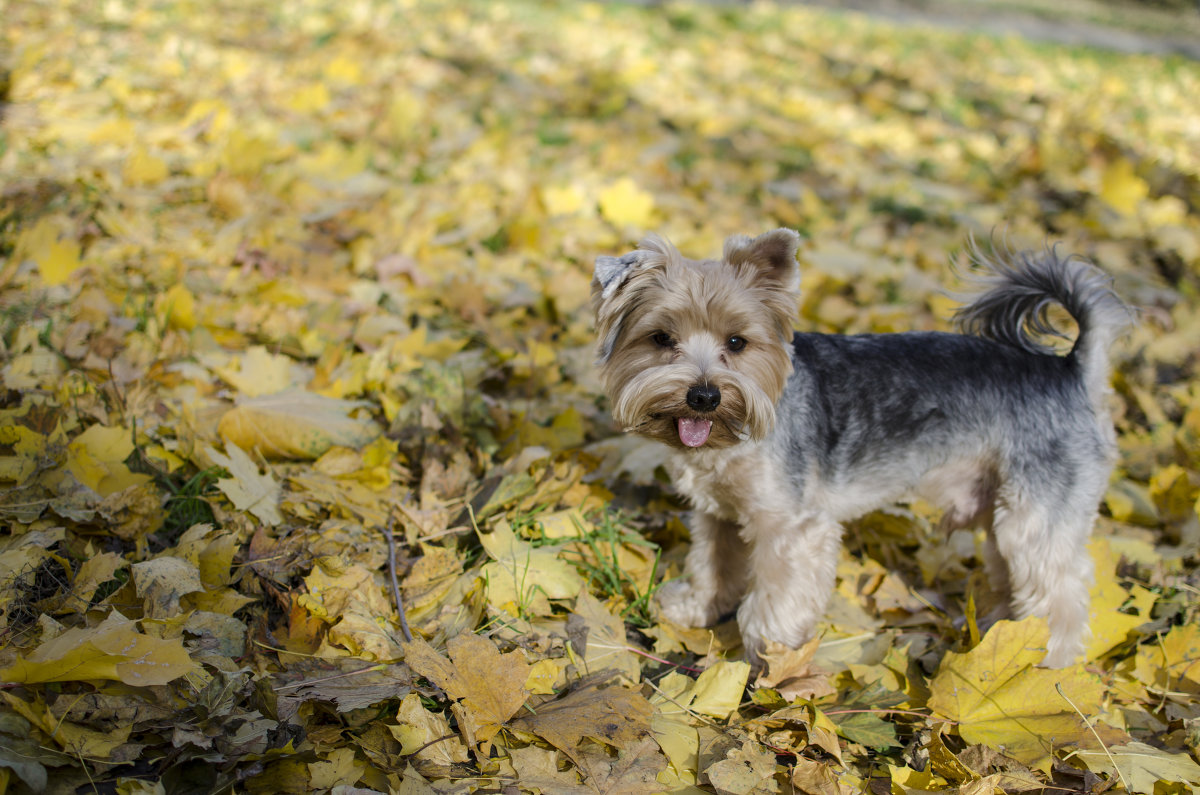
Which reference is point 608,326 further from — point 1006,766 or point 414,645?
point 1006,766

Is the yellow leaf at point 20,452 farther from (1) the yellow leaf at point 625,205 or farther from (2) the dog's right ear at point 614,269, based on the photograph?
(1) the yellow leaf at point 625,205

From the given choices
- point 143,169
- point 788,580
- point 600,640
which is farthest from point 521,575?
point 143,169

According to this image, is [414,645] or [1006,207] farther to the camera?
[1006,207]

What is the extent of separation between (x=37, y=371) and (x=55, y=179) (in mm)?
2497

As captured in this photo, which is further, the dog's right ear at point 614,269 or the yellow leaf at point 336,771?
the dog's right ear at point 614,269

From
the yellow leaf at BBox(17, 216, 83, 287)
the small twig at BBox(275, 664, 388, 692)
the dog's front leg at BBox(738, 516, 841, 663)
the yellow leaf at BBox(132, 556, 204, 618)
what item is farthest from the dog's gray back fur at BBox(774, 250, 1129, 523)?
the yellow leaf at BBox(17, 216, 83, 287)

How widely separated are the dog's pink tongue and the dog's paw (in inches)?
37.1

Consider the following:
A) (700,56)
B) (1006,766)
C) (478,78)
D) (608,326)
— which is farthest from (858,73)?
(1006,766)

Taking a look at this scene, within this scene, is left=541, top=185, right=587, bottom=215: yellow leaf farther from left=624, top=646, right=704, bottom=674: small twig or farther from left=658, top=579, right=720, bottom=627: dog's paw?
left=624, top=646, right=704, bottom=674: small twig

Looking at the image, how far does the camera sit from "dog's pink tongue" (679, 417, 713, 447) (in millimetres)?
3389

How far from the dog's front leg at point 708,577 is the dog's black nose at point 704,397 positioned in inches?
34.2

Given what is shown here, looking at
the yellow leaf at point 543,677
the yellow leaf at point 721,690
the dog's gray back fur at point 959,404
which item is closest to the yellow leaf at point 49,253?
the yellow leaf at point 543,677

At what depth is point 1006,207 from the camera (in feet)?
26.0

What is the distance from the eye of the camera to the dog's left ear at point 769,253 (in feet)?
10.9
